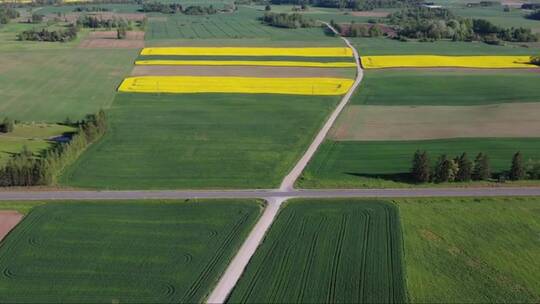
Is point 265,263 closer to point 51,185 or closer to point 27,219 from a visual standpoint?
point 27,219

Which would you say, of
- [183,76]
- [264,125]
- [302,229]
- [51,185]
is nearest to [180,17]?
[183,76]

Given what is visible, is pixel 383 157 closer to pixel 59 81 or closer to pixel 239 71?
pixel 239 71

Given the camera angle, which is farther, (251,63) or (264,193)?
(251,63)

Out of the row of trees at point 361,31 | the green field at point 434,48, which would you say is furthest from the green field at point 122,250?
the row of trees at point 361,31

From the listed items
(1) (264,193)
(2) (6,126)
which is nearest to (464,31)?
(1) (264,193)

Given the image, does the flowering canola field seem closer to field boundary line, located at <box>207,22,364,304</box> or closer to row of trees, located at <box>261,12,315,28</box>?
field boundary line, located at <box>207,22,364,304</box>
